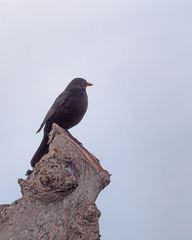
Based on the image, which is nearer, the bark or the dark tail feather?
the bark

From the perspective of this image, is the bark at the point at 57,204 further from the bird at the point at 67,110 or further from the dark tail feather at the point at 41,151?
the bird at the point at 67,110

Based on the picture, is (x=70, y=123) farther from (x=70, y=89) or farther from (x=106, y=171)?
(x=106, y=171)

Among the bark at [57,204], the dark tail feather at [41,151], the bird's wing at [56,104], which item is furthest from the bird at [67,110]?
the bark at [57,204]

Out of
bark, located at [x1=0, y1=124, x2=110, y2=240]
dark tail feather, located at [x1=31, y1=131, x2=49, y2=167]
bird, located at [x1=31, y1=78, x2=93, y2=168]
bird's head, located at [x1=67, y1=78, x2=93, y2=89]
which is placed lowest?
bark, located at [x1=0, y1=124, x2=110, y2=240]

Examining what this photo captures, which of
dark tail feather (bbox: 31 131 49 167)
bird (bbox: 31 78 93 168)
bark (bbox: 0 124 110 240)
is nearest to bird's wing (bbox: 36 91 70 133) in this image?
bird (bbox: 31 78 93 168)

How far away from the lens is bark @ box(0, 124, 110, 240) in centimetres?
289

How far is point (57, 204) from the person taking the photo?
3.03 meters

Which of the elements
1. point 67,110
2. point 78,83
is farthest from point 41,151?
point 78,83

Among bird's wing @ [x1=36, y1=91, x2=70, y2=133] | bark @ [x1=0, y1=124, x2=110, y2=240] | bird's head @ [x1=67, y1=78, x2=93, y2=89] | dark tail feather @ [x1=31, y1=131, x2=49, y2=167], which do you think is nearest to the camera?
bark @ [x1=0, y1=124, x2=110, y2=240]

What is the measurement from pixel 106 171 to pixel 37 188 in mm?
644

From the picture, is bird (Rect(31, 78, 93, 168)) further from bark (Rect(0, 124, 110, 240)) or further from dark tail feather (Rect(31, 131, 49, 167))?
bark (Rect(0, 124, 110, 240))

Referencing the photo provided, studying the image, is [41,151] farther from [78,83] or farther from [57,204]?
[57,204]

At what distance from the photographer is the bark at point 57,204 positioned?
2.89 m

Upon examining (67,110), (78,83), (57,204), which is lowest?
(57,204)
